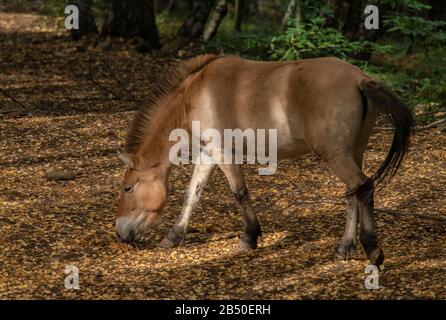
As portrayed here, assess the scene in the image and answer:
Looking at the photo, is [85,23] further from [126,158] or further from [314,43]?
[126,158]

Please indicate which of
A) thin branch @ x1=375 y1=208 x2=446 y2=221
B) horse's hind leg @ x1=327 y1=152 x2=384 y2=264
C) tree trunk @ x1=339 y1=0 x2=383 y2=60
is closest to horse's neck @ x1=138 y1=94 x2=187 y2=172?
horse's hind leg @ x1=327 y1=152 x2=384 y2=264

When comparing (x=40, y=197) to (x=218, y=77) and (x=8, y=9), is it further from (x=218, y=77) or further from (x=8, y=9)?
(x=8, y=9)

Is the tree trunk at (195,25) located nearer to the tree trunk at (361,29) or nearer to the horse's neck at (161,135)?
the tree trunk at (361,29)

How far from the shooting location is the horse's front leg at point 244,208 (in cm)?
663

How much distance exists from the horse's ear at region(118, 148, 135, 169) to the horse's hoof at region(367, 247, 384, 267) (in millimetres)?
1964

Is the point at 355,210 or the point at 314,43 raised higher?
the point at 314,43

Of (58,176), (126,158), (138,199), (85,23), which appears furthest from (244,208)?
(85,23)

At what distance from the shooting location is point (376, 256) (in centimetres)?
609

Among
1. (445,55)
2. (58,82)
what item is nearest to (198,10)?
(58,82)

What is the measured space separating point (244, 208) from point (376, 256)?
3.86 feet

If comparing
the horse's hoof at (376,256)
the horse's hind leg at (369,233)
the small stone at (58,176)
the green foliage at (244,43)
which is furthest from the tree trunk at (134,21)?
the horse's hoof at (376,256)

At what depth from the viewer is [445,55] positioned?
1070 centimetres

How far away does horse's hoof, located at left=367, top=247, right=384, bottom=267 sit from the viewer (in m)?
6.09

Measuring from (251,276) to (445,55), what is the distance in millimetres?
5794
